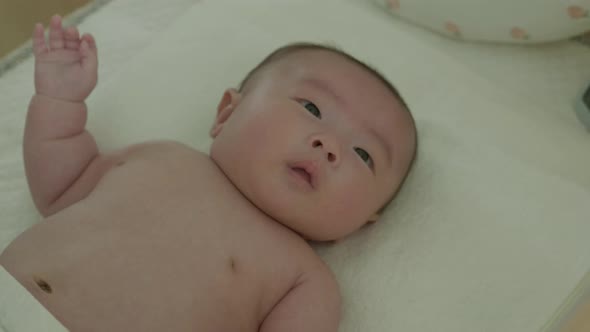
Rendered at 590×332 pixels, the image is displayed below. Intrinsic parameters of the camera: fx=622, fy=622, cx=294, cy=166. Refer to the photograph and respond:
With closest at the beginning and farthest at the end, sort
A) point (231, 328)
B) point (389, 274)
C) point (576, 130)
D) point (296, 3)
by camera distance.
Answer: point (231, 328) → point (389, 274) → point (576, 130) → point (296, 3)

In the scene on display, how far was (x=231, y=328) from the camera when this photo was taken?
0.82 m

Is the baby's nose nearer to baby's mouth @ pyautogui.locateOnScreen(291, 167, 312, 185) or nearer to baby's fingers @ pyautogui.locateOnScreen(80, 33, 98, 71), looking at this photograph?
baby's mouth @ pyautogui.locateOnScreen(291, 167, 312, 185)

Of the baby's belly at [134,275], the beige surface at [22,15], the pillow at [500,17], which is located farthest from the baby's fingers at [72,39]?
the pillow at [500,17]

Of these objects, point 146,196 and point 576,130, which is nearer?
point 146,196

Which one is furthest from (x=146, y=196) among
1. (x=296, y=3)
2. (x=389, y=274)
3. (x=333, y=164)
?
(x=296, y=3)

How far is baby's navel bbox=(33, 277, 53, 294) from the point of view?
2.49ft

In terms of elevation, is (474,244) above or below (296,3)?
below

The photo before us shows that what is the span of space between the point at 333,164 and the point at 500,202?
32 centimetres

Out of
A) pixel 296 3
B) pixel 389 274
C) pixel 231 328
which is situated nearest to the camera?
pixel 231 328

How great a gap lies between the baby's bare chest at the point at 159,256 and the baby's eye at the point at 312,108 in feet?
0.55

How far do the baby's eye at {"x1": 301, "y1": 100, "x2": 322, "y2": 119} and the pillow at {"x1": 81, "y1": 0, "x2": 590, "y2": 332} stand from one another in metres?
0.21

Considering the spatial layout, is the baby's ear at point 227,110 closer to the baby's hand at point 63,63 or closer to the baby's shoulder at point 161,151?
the baby's shoulder at point 161,151

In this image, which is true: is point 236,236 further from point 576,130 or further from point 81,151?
point 576,130

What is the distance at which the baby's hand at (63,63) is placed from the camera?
3.15ft
